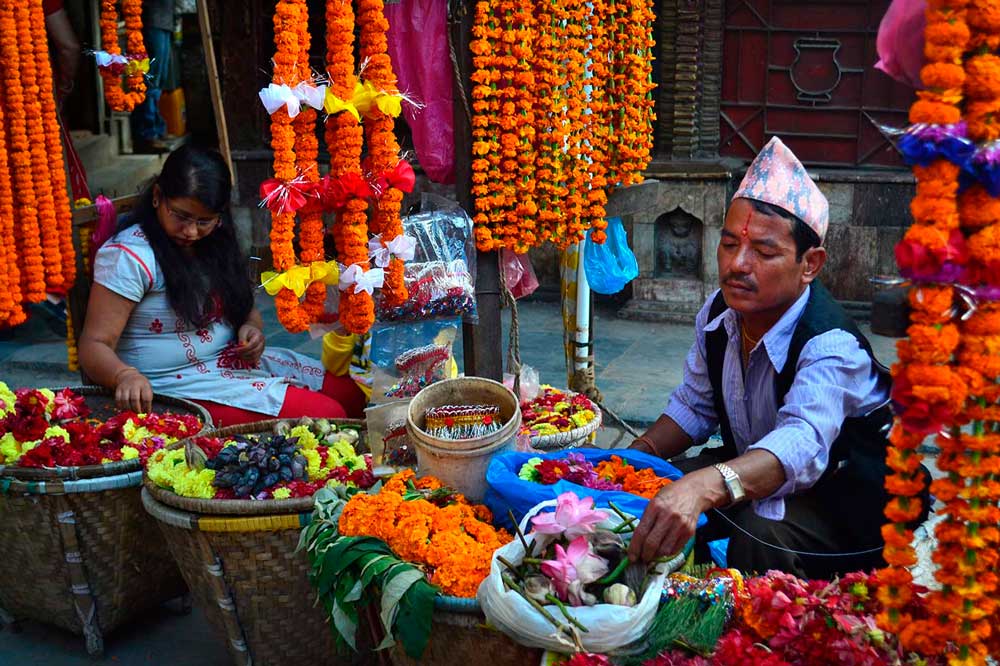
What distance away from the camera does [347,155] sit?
302 centimetres

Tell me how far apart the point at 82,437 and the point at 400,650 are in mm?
1397

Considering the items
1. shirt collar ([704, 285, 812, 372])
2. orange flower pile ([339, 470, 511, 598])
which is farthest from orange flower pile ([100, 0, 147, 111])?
shirt collar ([704, 285, 812, 372])

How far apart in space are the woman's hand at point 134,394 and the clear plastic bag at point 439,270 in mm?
844

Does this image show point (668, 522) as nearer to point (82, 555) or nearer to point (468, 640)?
point (468, 640)

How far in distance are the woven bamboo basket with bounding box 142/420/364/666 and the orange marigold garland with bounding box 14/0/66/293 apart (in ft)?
4.15

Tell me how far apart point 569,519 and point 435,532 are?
0.34 m

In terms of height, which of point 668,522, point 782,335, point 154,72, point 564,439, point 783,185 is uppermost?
point 154,72

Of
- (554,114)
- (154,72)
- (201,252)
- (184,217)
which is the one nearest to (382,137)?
(554,114)

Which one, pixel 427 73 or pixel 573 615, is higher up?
pixel 427 73

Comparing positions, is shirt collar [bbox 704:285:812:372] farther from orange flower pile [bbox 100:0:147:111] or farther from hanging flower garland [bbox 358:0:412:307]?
orange flower pile [bbox 100:0:147:111]

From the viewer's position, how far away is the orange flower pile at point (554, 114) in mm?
3232

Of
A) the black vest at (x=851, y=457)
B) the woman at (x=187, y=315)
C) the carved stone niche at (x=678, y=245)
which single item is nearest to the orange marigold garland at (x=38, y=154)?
the woman at (x=187, y=315)

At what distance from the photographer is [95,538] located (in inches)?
116

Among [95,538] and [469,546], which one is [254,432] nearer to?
[95,538]
